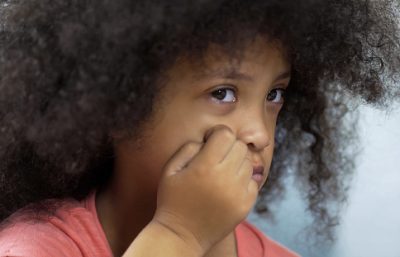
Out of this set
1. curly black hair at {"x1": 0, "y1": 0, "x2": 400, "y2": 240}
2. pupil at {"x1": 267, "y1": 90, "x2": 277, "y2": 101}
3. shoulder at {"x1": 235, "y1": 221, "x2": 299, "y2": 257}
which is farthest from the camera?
shoulder at {"x1": 235, "y1": 221, "x2": 299, "y2": 257}

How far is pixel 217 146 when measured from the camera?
93 cm

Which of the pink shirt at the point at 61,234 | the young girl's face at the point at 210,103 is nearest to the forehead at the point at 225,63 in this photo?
the young girl's face at the point at 210,103

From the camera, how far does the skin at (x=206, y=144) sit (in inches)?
36.4

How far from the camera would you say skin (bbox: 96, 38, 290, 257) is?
36.4 inches

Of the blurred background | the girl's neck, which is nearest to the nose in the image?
the girl's neck

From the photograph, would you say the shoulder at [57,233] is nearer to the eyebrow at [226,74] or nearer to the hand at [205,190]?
the hand at [205,190]

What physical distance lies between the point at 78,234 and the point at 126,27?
0.28 metres

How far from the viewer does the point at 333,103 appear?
4.05ft

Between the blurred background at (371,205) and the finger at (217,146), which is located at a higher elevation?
the finger at (217,146)

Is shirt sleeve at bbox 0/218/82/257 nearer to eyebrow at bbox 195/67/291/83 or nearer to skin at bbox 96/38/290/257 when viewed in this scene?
skin at bbox 96/38/290/257

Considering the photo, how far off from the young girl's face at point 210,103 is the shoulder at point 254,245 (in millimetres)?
221

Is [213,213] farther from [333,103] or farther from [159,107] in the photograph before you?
[333,103]

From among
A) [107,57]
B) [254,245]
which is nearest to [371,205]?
[254,245]

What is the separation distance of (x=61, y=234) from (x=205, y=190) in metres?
0.20
